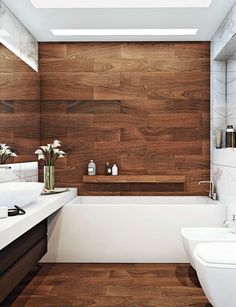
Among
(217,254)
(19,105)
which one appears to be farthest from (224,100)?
(217,254)

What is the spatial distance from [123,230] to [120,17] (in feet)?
7.25

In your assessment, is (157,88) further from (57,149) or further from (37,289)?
(37,289)

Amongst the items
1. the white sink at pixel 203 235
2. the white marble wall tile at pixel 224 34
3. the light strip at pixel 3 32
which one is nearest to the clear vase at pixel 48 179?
the light strip at pixel 3 32

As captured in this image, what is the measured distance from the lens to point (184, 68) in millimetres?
5344

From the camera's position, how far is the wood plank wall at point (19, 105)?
4195 millimetres

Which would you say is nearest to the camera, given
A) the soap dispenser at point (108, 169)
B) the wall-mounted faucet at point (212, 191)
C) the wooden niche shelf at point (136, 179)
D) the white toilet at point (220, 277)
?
the white toilet at point (220, 277)

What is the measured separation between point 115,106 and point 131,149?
570 millimetres

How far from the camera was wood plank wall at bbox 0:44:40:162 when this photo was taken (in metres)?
4.20

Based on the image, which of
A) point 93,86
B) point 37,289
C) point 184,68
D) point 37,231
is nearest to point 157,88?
point 184,68

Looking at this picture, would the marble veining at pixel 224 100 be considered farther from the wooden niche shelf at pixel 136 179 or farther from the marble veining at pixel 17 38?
the marble veining at pixel 17 38

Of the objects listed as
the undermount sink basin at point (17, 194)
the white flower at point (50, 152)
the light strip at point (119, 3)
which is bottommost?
the undermount sink basin at point (17, 194)

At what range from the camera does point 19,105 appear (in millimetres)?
4648

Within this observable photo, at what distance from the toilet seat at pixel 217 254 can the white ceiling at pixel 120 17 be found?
224 centimetres

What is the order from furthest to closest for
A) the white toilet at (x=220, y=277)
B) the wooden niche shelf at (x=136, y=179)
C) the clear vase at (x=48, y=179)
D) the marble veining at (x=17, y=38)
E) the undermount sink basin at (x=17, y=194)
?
the wooden niche shelf at (x=136, y=179) → the clear vase at (x=48, y=179) → the marble veining at (x=17, y=38) → the undermount sink basin at (x=17, y=194) → the white toilet at (x=220, y=277)
